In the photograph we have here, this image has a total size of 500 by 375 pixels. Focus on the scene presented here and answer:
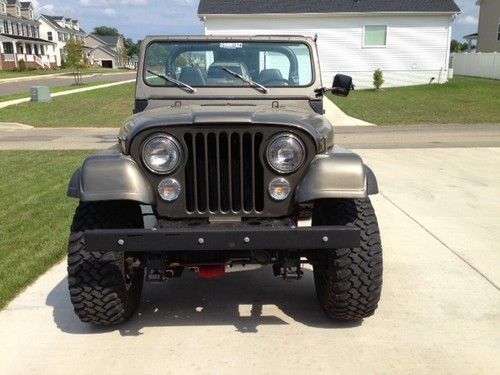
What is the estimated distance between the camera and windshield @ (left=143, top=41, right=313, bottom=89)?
4250 millimetres

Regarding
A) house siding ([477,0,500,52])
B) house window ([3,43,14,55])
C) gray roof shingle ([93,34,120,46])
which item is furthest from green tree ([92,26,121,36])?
house siding ([477,0,500,52])

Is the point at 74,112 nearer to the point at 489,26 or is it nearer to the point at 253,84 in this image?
the point at 253,84

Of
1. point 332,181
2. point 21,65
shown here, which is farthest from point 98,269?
point 21,65

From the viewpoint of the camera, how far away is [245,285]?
13.9 feet

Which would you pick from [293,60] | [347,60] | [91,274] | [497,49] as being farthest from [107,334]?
[497,49]

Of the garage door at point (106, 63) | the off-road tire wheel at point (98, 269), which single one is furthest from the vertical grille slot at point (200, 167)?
the garage door at point (106, 63)

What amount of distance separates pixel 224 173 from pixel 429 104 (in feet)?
58.1

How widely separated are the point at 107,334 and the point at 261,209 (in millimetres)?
1233

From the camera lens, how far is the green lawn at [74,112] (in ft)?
53.7

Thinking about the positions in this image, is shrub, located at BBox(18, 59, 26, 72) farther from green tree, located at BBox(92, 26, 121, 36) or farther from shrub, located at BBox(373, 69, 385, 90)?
green tree, located at BBox(92, 26, 121, 36)

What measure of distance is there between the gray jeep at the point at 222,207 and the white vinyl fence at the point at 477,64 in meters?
29.8

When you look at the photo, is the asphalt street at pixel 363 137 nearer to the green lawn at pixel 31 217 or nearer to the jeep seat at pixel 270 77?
the green lawn at pixel 31 217

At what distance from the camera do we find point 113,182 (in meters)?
3.04

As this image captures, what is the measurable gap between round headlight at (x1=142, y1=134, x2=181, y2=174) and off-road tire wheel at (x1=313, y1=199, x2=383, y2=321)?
3.03 ft
